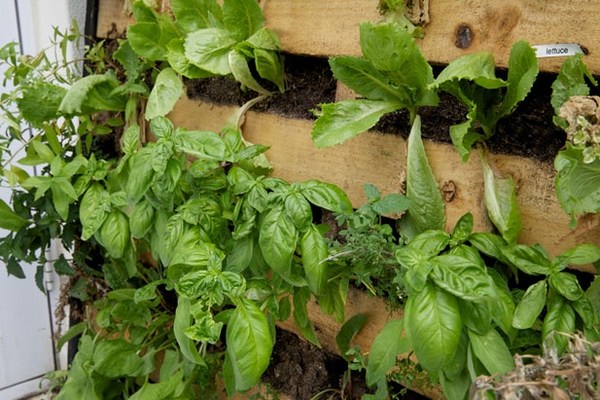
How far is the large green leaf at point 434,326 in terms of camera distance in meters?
0.65

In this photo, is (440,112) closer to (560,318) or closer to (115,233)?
(560,318)

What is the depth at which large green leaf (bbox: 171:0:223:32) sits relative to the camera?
1.09 m

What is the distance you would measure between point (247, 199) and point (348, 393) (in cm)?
42

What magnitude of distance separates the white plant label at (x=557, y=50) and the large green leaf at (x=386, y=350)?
379 mm

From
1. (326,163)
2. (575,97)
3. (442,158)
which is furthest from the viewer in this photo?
(326,163)

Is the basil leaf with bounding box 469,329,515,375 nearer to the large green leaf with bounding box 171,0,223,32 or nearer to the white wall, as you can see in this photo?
the large green leaf with bounding box 171,0,223,32

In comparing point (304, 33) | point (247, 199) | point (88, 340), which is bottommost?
point (88, 340)

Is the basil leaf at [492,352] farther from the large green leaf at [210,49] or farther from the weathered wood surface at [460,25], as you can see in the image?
the large green leaf at [210,49]

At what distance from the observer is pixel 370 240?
0.82 metres

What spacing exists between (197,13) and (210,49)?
0.10 meters

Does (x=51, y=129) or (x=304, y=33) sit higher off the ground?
(x=304, y=33)

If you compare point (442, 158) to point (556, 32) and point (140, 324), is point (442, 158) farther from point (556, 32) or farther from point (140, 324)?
point (140, 324)

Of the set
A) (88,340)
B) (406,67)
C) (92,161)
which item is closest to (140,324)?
(88,340)

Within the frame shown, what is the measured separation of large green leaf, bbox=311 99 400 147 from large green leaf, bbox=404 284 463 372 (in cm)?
27
